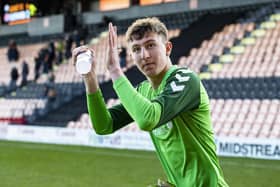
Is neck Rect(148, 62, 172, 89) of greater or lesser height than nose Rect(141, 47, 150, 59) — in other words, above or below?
below

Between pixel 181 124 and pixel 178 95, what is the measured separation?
7.7 inches

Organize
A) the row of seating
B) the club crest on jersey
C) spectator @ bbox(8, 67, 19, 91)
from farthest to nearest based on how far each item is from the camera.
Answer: spectator @ bbox(8, 67, 19, 91) < the row of seating < the club crest on jersey

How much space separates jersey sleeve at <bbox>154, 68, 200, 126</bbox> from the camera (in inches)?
102

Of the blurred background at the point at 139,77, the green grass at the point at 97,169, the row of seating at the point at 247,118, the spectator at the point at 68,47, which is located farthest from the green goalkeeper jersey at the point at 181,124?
the spectator at the point at 68,47

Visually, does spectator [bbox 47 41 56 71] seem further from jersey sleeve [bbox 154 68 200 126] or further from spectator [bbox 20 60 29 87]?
jersey sleeve [bbox 154 68 200 126]

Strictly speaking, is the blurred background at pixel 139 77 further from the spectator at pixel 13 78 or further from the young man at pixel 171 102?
the young man at pixel 171 102

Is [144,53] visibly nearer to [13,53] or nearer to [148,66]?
[148,66]


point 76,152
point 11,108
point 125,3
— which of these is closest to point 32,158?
point 76,152

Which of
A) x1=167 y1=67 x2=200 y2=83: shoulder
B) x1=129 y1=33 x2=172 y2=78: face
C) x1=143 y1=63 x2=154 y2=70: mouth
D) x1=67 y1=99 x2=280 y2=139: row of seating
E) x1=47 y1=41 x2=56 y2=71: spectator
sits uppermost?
x1=129 y1=33 x2=172 y2=78: face

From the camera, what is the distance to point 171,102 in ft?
8.52

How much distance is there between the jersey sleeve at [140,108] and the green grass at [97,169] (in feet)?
24.3

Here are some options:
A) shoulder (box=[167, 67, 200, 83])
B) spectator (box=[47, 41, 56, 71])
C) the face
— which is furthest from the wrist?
spectator (box=[47, 41, 56, 71])

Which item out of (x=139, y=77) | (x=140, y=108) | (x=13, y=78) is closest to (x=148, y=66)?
(x=140, y=108)

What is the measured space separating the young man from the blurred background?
725 cm
